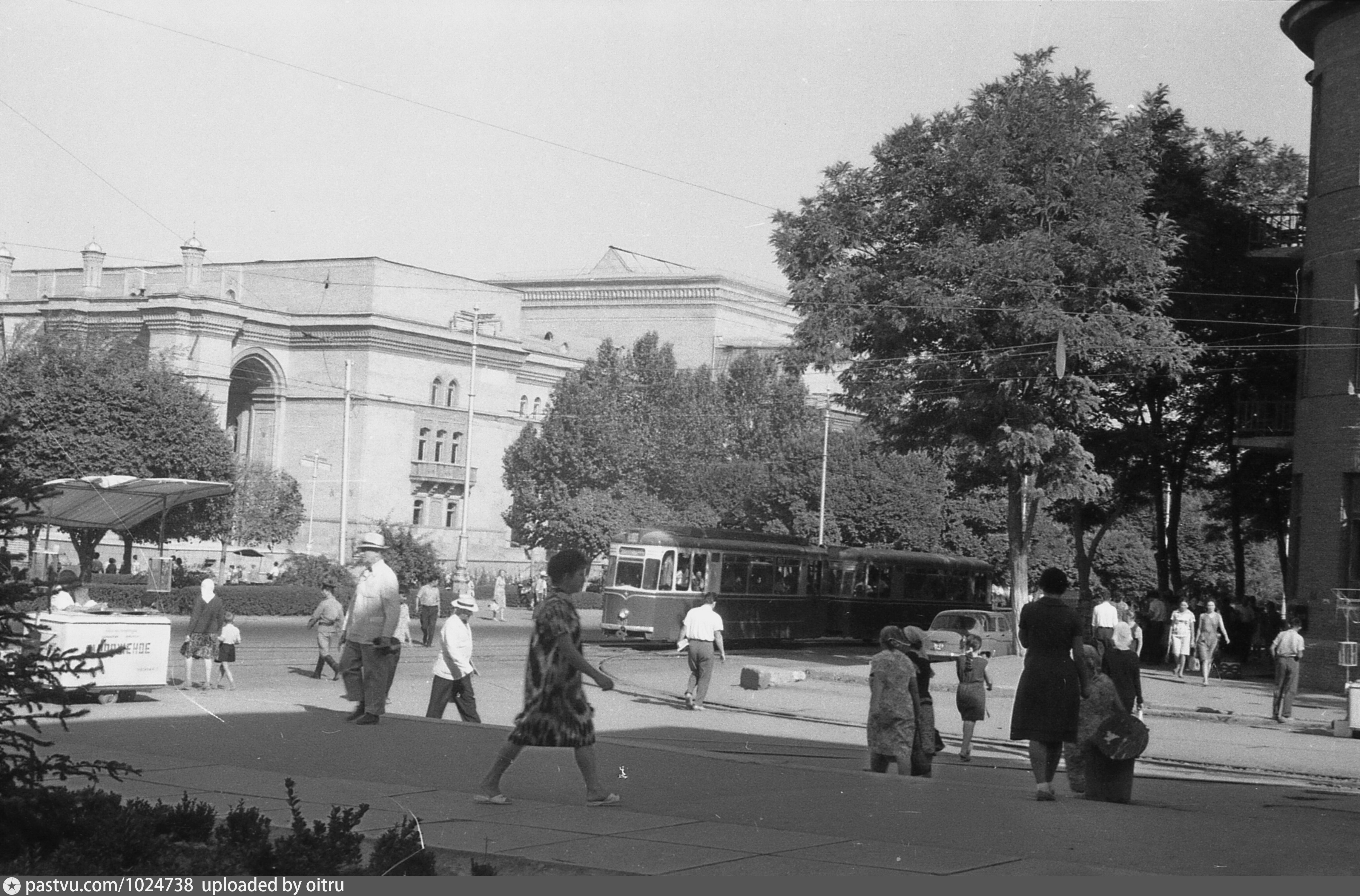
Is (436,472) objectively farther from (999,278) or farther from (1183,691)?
(1183,691)

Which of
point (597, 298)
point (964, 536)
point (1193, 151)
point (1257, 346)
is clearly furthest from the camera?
point (597, 298)

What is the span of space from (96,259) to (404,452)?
17.5m

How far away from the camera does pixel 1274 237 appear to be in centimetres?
3575

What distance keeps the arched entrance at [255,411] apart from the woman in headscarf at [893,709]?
68.1 m

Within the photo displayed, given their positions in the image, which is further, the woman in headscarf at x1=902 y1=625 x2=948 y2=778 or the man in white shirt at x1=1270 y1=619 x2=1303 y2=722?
the man in white shirt at x1=1270 y1=619 x2=1303 y2=722

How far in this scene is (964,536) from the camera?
68125 mm

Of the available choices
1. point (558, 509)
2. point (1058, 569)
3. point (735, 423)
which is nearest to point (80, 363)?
point (558, 509)

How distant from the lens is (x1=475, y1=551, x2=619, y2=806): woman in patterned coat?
31.5ft

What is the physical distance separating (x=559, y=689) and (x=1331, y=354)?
24800mm

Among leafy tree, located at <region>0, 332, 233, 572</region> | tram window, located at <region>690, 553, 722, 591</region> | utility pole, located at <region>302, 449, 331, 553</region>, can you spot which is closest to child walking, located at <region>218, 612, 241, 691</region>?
tram window, located at <region>690, 553, 722, 591</region>

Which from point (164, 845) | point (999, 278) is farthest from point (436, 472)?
point (164, 845)

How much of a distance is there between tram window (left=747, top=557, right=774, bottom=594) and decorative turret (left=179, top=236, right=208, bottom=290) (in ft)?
134

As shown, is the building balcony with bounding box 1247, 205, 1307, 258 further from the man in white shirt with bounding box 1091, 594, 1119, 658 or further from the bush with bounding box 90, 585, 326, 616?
the bush with bounding box 90, 585, 326, 616

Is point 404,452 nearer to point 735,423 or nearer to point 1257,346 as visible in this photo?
point 735,423
